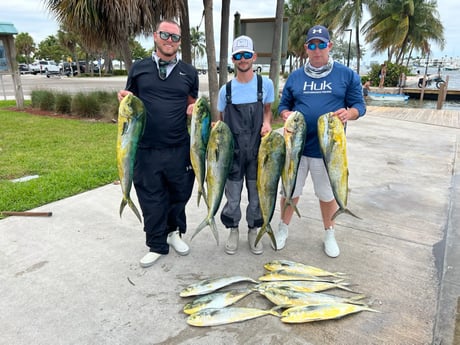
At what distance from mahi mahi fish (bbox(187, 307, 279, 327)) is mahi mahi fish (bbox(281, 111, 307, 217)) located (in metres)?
0.93

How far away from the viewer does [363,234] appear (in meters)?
3.79

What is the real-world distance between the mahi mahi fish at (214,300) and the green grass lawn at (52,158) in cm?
292

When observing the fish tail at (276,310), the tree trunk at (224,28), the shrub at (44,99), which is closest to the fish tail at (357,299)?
the fish tail at (276,310)

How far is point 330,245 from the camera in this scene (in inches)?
132

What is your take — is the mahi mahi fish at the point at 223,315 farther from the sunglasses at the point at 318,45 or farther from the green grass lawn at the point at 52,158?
the green grass lawn at the point at 52,158

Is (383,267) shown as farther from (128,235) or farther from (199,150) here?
(128,235)

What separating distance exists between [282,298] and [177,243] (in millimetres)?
1254

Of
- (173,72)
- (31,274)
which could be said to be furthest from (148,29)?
(31,274)

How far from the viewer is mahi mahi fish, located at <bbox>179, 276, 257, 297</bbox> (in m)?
2.66

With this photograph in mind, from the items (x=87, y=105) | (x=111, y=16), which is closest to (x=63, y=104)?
(x=87, y=105)

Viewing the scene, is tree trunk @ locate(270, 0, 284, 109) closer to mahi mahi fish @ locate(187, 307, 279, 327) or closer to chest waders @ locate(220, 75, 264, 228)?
chest waders @ locate(220, 75, 264, 228)

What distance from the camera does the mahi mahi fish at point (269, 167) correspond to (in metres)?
2.76

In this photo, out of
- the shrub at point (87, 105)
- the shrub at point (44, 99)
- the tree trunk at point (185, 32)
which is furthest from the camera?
the shrub at point (44, 99)

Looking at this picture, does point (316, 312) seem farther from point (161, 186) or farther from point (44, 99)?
point (44, 99)
